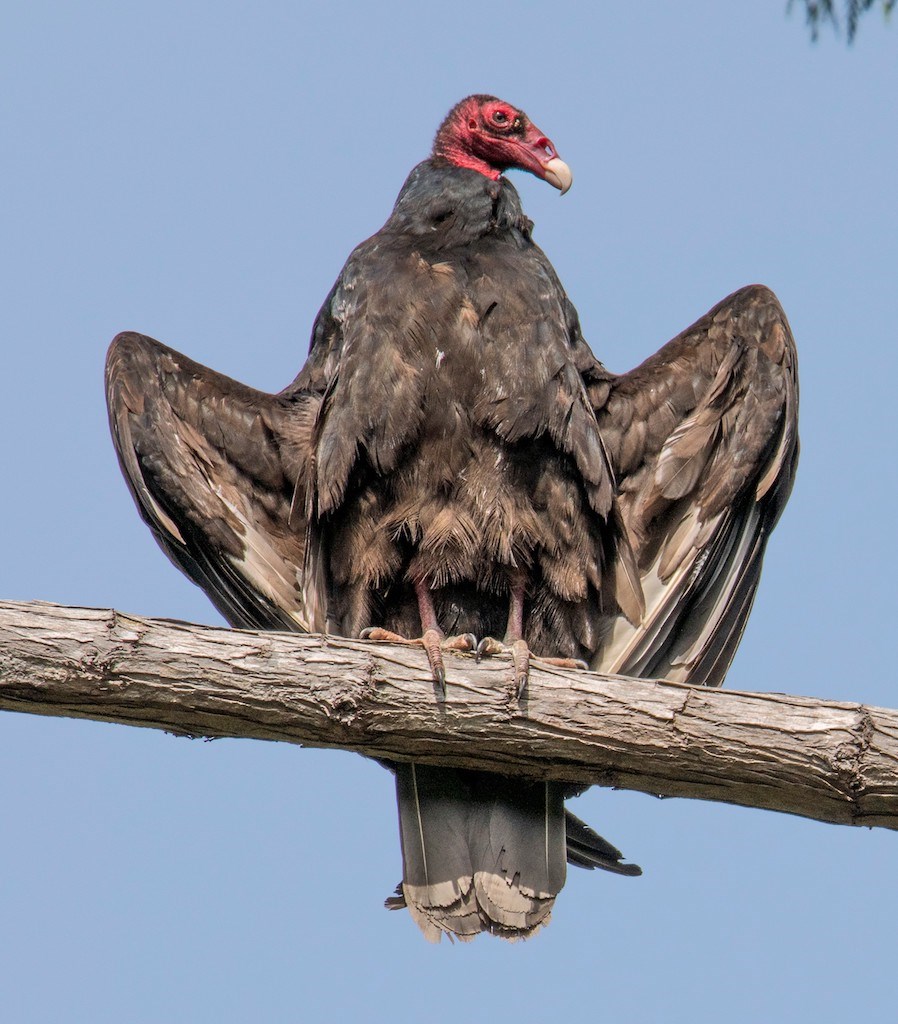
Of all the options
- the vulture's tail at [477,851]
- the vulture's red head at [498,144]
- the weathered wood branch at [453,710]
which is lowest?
the vulture's tail at [477,851]

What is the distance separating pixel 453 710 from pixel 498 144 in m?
2.57

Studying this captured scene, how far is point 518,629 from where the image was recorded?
446 centimetres

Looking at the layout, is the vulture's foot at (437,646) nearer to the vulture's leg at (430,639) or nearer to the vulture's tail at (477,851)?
the vulture's leg at (430,639)

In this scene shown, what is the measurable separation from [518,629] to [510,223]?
4.61ft

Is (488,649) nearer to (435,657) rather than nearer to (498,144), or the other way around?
(435,657)

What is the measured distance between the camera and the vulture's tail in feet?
12.7

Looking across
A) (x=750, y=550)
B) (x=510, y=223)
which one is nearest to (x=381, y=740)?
(x=750, y=550)

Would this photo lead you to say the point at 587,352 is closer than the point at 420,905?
No

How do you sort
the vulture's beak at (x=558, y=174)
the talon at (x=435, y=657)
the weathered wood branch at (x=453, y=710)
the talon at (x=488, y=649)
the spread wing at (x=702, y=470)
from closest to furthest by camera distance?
the weathered wood branch at (x=453, y=710) < the talon at (x=435, y=657) < the talon at (x=488, y=649) < the spread wing at (x=702, y=470) < the vulture's beak at (x=558, y=174)

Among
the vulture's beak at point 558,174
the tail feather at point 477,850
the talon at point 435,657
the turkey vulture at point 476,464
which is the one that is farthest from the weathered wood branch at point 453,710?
the vulture's beak at point 558,174

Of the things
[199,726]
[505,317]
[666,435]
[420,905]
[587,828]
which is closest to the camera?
[199,726]

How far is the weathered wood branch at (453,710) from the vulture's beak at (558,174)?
2.20 meters

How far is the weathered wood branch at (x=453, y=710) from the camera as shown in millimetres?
3242

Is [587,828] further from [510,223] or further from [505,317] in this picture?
[510,223]
